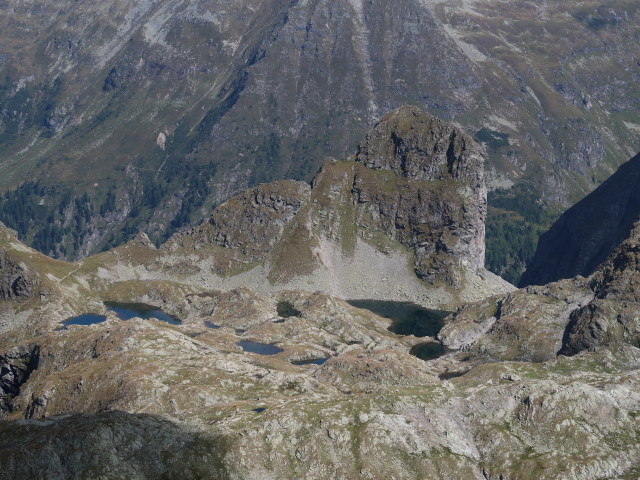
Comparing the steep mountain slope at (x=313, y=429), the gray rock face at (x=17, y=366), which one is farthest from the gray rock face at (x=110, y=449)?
the gray rock face at (x=17, y=366)

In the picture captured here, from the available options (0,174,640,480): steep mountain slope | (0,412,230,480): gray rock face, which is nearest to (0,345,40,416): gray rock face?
(0,174,640,480): steep mountain slope

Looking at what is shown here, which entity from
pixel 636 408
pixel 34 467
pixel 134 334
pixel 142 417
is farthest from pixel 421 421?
pixel 134 334

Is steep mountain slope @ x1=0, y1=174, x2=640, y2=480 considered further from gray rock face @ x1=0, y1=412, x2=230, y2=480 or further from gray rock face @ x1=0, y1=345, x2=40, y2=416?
gray rock face @ x1=0, y1=345, x2=40, y2=416

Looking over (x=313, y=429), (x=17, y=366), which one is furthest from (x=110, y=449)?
(x=17, y=366)

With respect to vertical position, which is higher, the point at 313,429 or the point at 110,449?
the point at 110,449

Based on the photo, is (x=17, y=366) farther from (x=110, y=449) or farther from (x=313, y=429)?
(x=313, y=429)

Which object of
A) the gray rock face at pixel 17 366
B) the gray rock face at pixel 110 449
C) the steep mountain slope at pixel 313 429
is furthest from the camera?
the gray rock face at pixel 17 366

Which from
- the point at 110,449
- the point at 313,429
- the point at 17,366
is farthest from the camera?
the point at 17,366

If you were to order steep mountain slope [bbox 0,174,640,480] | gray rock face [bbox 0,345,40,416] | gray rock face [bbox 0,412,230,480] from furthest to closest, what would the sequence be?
gray rock face [bbox 0,345,40,416], steep mountain slope [bbox 0,174,640,480], gray rock face [bbox 0,412,230,480]

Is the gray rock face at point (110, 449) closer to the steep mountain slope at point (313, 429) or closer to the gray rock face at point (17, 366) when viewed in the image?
the steep mountain slope at point (313, 429)

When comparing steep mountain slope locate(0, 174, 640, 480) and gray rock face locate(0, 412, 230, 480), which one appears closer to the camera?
gray rock face locate(0, 412, 230, 480)

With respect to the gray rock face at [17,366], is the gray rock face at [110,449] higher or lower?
higher

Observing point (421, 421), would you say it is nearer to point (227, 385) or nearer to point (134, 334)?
point (227, 385)
